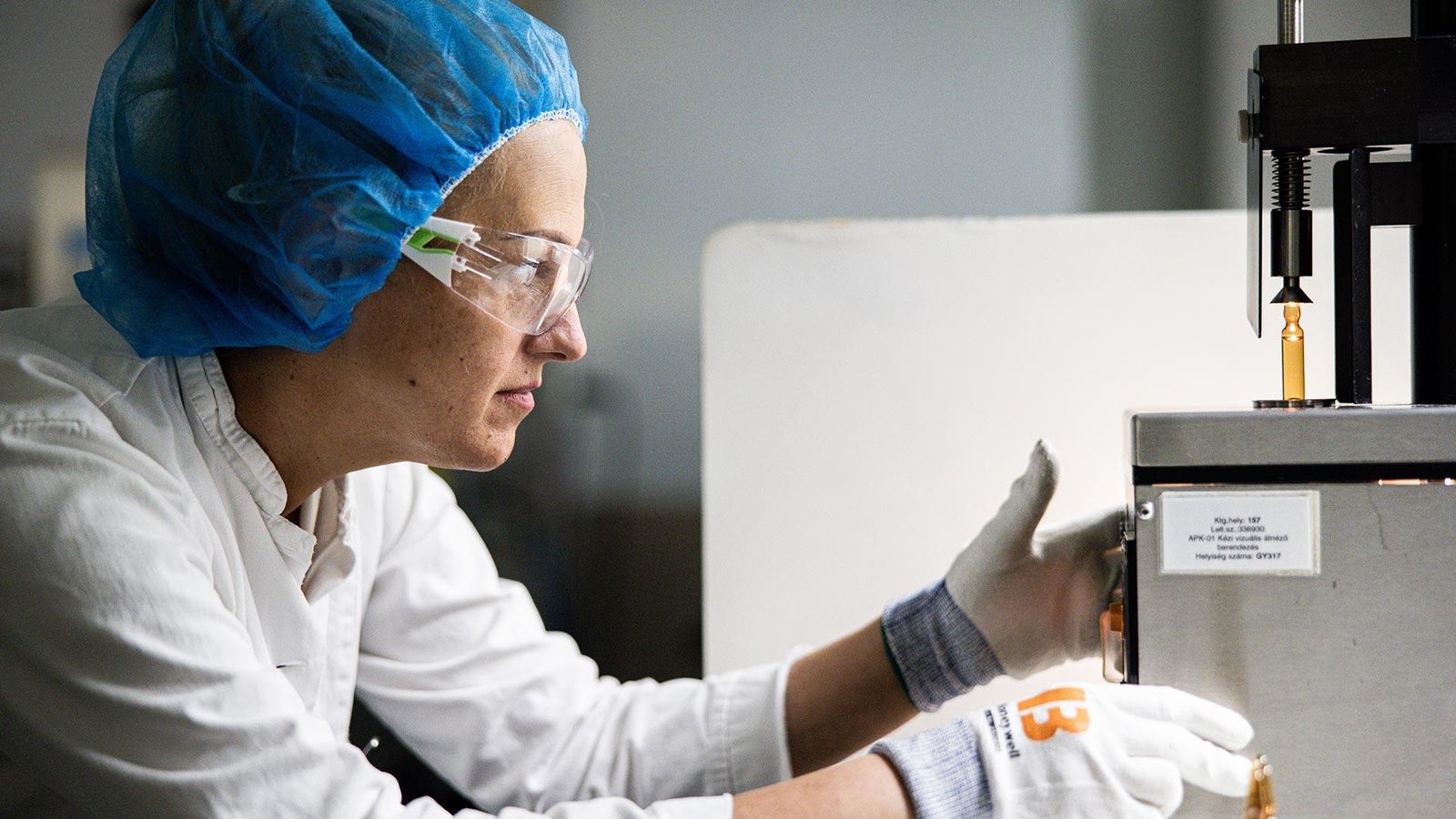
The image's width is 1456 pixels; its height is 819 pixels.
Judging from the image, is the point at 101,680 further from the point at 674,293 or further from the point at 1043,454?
the point at 674,293

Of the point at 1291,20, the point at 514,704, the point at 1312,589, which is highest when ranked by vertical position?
the point at 1291,20

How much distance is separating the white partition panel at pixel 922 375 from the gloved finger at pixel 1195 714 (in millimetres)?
572

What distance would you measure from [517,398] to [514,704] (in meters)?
0.41

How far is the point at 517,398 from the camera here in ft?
3.22

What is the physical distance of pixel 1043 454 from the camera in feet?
3.18

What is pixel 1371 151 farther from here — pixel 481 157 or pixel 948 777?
pixel 481 157

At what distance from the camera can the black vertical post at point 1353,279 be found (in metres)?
0.87

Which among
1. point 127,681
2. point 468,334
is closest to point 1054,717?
point 468,334

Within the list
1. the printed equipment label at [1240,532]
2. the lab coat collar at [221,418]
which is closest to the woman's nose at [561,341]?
the lab coat collar at [221,418]

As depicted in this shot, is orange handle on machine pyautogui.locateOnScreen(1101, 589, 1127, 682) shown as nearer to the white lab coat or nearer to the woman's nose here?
the white lab coat

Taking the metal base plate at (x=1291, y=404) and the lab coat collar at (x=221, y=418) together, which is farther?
the lab coat collar at (x=221, y=418)

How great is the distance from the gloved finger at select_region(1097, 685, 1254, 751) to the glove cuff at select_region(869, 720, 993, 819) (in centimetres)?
13

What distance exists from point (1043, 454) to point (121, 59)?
0.81 m

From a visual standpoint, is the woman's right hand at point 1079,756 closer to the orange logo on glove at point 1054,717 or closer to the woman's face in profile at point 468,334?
the orange logo on glove at point 1054,717
